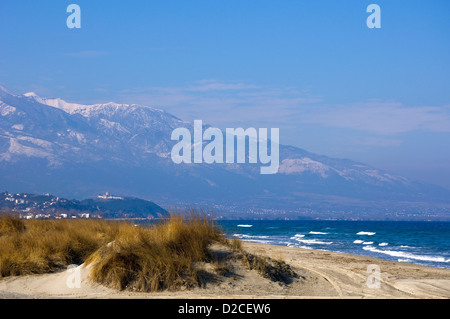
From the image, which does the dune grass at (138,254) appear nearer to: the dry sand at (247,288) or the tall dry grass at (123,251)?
the tall dry grass at (123,251)

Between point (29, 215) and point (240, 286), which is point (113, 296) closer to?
point (240, 286)

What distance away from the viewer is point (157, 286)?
13398mm

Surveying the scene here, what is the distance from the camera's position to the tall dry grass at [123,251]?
1362 cm

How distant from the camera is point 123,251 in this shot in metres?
13.9

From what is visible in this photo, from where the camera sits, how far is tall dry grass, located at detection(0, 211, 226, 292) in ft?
44.7

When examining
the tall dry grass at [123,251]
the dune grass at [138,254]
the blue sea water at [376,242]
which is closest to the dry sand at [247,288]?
the dune grass at [138,254]

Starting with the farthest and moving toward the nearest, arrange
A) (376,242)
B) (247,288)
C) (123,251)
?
(376,242) < (123,251) < (247,288)

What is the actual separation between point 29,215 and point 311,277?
1269 cm

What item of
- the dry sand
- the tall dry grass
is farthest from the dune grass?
the dry sand

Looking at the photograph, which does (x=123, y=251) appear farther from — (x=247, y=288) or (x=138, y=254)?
(x=247, y=288)

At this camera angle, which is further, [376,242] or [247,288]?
[376,242]

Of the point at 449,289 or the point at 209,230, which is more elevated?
the point at 209,230

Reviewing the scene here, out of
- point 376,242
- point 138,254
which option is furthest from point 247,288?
point 376,242

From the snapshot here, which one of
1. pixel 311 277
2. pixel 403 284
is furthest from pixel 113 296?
pixel 403 284
